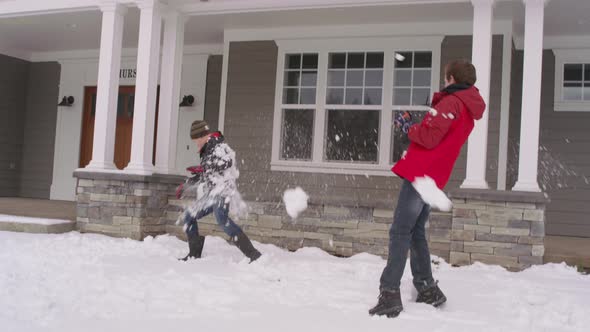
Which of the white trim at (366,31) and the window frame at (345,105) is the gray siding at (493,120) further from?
the window frame at (345,105)

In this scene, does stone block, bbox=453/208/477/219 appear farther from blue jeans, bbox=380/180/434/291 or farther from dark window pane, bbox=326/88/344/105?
dark window pane, bbox=326/88/344/105

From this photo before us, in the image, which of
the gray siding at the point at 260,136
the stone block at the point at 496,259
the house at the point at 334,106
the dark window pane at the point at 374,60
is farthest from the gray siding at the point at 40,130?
the stone block at the point at 496,259

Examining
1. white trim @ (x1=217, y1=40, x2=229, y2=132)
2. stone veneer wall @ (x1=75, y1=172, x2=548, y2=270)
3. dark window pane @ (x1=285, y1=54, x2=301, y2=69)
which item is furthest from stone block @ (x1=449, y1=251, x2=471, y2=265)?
white trim @ (x1=217, y1=40, x2=229, y2=132)

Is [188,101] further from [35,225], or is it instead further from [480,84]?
[480,84]

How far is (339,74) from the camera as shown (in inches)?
318

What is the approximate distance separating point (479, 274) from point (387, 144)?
3.19 meters

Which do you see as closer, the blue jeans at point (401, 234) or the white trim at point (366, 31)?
the blue jeans at point (401, 234)

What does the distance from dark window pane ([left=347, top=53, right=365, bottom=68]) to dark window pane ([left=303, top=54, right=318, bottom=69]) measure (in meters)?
0.53

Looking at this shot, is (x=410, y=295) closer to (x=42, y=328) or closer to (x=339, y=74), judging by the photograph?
(x=42, y=328)

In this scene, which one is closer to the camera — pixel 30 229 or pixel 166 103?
pixel 30 229

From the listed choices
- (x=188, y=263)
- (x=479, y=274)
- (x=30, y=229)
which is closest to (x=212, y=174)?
(x=188, y=263)

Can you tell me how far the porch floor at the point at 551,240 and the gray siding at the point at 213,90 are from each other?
268cm

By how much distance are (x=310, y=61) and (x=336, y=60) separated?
0.42 meters

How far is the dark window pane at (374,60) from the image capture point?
7.89 metres
